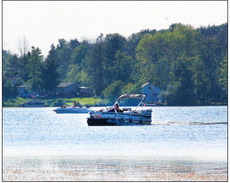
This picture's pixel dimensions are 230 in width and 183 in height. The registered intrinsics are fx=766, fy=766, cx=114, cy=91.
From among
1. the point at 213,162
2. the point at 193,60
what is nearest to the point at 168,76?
the point at 193,60

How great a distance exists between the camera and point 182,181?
2903 centimetres

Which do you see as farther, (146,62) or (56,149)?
(146,62)

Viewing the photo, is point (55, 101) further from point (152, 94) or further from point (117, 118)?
point (117, 118)

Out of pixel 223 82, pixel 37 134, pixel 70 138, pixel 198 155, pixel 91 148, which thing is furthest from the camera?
pixel 223 82

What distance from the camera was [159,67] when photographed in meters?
165

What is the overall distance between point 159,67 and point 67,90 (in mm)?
27164

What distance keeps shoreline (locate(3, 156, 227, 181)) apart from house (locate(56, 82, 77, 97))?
138653mm

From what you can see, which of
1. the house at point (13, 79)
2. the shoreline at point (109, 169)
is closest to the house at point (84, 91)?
the house at point (13, 79)

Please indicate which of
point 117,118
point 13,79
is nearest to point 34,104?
point 13,79

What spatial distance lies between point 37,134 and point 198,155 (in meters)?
25.9

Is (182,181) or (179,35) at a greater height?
(179,35)

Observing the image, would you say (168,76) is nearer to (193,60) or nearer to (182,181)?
(193,60)

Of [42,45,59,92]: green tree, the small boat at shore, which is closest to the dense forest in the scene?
[42,45,59,92]: green tree

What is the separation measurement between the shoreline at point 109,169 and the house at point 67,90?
139 meters
